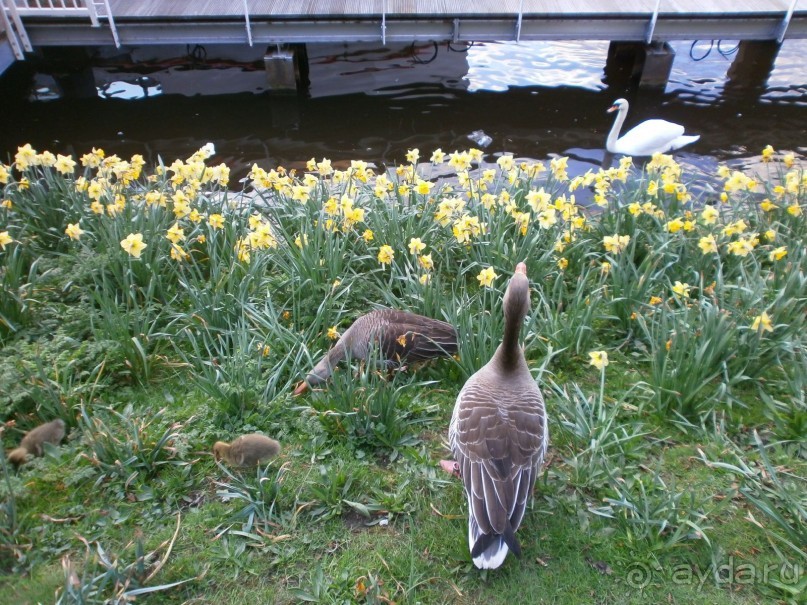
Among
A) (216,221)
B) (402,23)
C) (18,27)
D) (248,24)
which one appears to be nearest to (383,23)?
(402,23)

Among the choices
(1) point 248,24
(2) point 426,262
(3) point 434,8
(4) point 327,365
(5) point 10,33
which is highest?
(3) point 434,8

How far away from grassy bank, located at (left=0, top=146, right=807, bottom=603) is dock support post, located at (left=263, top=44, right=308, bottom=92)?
18.3 ft

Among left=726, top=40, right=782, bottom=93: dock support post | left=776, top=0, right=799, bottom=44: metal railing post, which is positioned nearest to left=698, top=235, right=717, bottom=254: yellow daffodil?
left=776, top=0, right=799, bottom=44: metal railing post

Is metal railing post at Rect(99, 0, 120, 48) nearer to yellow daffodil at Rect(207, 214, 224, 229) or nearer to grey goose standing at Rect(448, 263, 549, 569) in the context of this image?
yellow daffodil at Rect(207, 214, 224, 229)

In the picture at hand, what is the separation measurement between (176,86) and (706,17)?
8.91m

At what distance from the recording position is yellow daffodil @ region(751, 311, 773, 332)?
3090mm

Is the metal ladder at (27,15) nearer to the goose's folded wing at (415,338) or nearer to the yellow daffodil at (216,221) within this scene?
the yellow daffodil at (216,221)

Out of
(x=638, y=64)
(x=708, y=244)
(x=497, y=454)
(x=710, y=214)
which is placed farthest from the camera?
(x=638, y=64)

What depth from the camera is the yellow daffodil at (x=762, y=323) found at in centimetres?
309

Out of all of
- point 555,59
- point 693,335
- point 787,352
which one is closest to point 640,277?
point 693,335

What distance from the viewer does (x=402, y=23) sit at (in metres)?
9.06

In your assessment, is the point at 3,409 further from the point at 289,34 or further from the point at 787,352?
the point at 289,34

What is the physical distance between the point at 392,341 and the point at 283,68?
7587mm

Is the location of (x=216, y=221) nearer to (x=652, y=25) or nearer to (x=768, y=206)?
(x=768, y=206)
